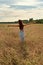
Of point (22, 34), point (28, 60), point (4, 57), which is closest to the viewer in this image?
point (4, 57)

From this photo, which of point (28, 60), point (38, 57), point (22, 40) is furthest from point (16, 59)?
point (22, 40)

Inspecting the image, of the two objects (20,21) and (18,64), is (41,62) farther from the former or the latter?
(20,21)

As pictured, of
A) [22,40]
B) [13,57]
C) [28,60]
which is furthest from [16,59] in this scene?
[22,40]

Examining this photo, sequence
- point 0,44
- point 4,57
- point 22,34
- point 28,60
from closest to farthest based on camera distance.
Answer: point 4,57 < point 28,60 < point 0,44 < point 22,34

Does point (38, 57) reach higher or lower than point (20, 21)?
lower

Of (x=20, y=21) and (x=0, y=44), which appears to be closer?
(x=0, y=44)

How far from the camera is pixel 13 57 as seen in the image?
10992 mm

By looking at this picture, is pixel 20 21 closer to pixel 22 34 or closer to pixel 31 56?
pixel 22 34

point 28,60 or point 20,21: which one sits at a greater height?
point 20,21

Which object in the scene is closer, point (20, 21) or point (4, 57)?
point (4, 57)

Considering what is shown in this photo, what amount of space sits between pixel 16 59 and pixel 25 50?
2.31 metres

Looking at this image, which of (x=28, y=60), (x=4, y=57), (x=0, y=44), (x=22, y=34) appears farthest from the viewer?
(x=22, y=34)

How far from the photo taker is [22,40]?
45.7ft

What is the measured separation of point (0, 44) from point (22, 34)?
1.33 m
